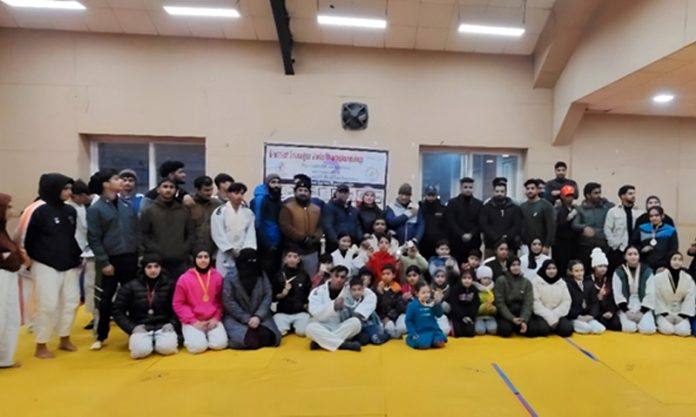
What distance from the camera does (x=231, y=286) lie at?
391cm

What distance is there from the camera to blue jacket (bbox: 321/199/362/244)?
467 centimetres

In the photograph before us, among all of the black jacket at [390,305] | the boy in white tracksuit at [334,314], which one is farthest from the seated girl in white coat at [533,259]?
the boy in white tracksuit at [334,314]

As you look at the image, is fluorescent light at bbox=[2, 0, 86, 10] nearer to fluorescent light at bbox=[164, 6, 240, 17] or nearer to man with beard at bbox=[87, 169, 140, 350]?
fluorescent light at bbox=[164, 6, 240, 17]

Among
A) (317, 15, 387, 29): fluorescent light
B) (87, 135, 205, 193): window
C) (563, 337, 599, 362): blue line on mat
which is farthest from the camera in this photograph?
(87, 135, 205, 193): window

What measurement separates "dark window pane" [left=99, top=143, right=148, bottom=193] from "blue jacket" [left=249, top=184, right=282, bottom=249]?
2.92 m

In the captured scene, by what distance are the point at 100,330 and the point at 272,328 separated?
5.48 ft

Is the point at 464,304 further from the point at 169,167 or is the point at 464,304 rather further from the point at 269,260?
the point at 169,167

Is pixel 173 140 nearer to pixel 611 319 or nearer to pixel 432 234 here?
pixel 432 234

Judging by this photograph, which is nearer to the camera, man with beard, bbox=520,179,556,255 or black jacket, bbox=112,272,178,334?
black jacket, bbox=112,272,178,334

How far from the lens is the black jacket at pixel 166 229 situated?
3861mm

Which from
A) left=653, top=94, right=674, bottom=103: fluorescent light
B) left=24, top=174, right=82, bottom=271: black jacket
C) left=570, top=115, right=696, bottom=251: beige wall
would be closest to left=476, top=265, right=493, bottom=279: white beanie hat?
left=570, top=115, right=696, bottom=251: beige wall

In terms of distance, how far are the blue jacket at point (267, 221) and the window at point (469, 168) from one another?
302 centimetres

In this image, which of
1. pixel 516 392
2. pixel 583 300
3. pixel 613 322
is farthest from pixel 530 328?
pixel 516 392

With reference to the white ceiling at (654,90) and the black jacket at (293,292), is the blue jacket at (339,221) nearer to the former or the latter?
the black jacket at (293,292)
